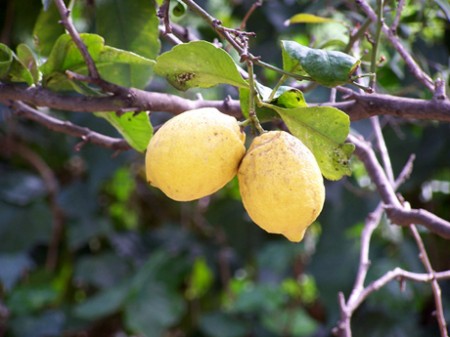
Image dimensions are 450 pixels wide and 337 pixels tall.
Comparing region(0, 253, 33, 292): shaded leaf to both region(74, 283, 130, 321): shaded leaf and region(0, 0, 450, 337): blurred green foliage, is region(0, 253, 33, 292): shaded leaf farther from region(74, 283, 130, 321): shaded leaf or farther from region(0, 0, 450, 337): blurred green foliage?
region(74, 283, 130, 321): shaded leaf

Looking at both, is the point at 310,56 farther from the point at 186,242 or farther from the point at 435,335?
the point at 186,242

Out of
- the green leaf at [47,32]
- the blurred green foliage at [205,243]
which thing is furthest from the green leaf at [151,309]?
the green leaf at [47,32]

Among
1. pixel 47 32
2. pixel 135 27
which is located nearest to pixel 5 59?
pixel 135 27

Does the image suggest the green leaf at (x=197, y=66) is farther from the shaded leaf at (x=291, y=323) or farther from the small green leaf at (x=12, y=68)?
the shaded leaf at (x=291, y=323)

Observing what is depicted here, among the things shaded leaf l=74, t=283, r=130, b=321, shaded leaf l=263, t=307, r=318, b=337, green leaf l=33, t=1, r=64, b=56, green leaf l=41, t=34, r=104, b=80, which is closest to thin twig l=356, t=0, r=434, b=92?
green leaf l=41, t=34, r=104, b=80

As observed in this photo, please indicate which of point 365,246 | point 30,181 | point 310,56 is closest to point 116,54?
point 310,56
